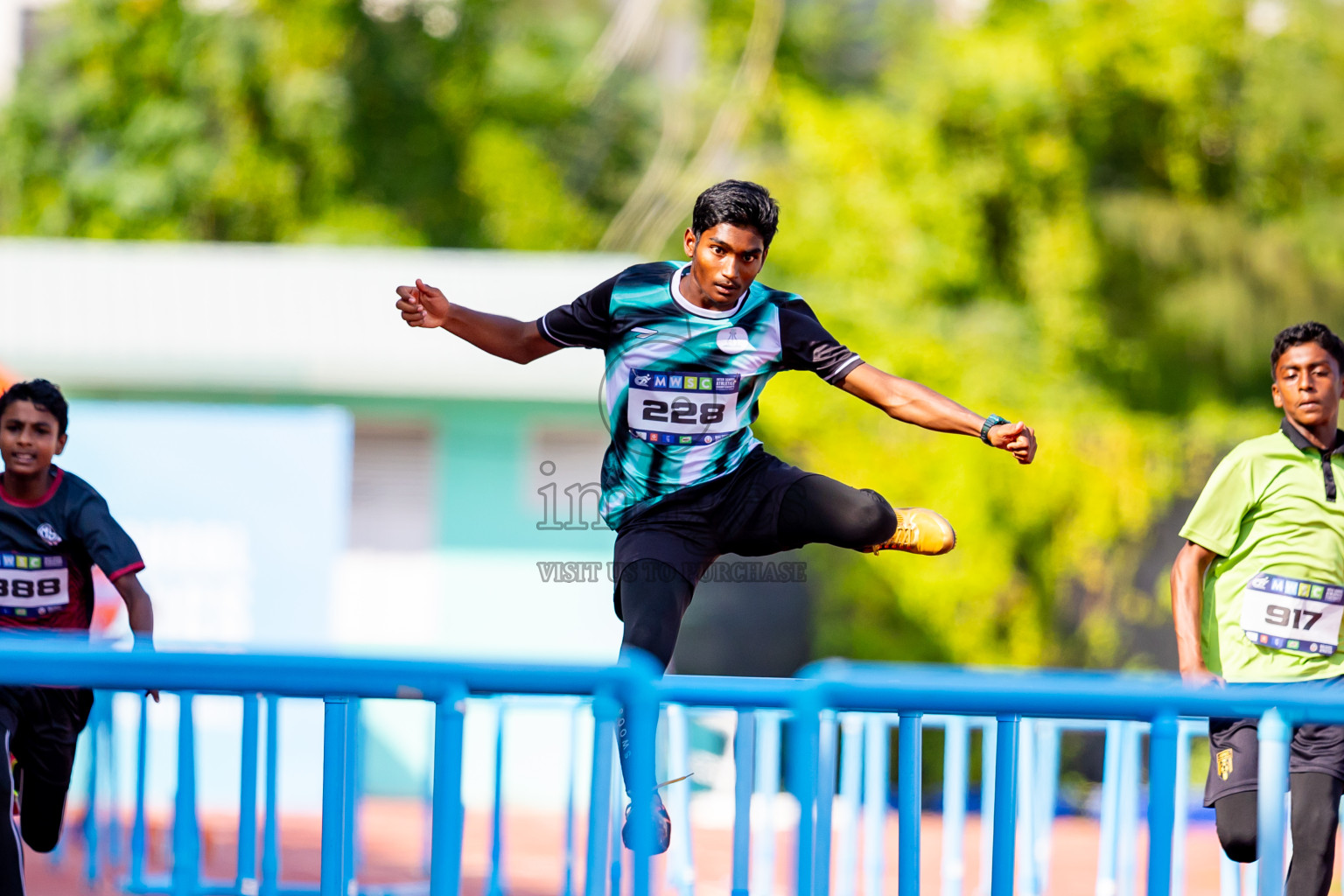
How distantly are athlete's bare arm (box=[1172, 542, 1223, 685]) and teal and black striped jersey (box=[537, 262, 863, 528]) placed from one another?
4.00 ft

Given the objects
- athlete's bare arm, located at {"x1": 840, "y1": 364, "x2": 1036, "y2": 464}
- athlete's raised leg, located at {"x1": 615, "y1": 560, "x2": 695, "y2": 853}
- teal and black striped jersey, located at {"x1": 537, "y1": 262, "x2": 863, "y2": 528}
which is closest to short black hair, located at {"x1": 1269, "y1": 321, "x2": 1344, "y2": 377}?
athlete's bare arm, located at {"x1": 840, "y1": 364, "x2": 1036, "y2": 464}

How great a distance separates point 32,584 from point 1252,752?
Answer: 379cm

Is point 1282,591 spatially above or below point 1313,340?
below

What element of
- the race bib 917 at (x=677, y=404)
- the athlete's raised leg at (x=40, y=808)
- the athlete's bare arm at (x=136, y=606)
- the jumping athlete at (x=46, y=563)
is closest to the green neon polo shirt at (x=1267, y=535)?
the race bib 917 at (x=677, y=404)

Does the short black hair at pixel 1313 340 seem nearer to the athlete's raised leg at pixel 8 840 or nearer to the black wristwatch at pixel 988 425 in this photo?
the black wristwatch at pixel 988 425

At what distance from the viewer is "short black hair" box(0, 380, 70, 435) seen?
4586mm

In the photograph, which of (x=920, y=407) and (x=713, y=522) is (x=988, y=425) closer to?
(x=920, y=407)

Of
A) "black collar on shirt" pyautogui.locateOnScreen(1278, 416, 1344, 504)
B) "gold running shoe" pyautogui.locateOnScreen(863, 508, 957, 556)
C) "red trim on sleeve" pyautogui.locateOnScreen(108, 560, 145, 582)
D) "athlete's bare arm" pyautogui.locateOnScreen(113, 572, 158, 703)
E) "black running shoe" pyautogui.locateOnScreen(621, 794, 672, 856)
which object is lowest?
"black running shoe" pyautogui.locateOnScreen(621, 794, 672, 856)

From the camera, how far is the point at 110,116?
2103 centimetres

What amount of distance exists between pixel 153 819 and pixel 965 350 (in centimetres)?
798

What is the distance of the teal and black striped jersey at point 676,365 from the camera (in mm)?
4285

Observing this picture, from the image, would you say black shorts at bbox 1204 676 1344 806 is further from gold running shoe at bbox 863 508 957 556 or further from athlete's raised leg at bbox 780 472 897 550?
athlete's raised leg at bbox 780 472 897 550

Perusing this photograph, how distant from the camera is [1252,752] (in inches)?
168

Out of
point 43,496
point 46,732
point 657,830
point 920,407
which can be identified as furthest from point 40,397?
point 920,407
